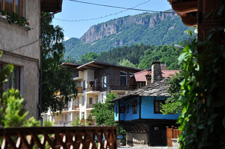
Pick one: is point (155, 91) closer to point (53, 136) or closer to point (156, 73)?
point (156, 73)

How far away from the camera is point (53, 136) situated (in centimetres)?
625

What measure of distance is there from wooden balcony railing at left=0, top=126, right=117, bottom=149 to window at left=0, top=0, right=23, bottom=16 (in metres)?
6.49

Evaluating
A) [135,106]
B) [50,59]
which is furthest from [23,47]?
[135,106]

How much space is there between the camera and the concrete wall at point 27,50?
13.3 metres

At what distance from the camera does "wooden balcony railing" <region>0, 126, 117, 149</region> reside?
15.1 feet

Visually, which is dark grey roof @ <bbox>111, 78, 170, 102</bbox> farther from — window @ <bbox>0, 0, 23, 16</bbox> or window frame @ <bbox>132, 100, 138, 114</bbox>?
window @ <bbox>0, 0, 23, 16</bbox>

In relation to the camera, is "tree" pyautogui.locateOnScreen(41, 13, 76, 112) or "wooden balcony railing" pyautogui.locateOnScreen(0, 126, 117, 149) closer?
"wooden balcony railing" pyautogui.locateOnScreen(0, 126, 117, 149)

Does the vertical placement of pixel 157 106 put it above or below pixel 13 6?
below

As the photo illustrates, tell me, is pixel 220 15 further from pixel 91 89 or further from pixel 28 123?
pixel 91 89

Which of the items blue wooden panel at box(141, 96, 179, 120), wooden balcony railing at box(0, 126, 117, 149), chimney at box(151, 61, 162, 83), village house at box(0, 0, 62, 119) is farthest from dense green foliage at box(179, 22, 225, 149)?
chimney at box(151, 61, 162, 83)

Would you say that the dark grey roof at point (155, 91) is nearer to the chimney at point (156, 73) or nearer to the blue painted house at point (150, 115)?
the blue painted house at point (150, 115)

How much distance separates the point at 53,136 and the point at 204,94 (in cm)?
221

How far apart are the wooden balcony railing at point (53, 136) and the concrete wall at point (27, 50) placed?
21.0 ft

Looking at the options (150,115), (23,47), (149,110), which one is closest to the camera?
(23,47)
